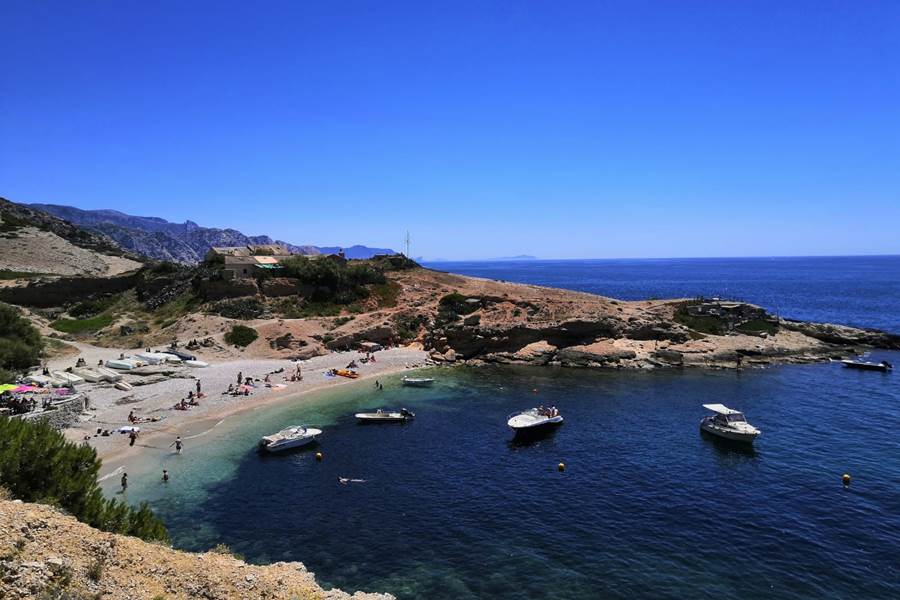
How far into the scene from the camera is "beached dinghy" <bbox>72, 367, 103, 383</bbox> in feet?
171

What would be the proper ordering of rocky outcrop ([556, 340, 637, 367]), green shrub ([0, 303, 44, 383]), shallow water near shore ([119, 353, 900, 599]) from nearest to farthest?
shallow water near shore ([119, 353, 900, 599]) → green shrub ([0, 303, 44, 383]) → rocky outcrop ([556, 340, 637, 367])

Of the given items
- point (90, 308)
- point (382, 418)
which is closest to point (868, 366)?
point (382, 418)

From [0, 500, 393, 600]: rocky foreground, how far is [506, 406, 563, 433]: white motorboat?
89.0 feet

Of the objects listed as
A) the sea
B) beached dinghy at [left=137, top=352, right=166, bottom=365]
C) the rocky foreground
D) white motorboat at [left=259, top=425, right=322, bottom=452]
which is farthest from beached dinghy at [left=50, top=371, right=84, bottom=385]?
the rocky foreground

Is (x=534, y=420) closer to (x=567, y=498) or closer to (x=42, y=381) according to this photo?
(x=567, y=498)

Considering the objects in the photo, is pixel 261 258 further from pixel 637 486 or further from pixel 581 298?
pixel 637 486

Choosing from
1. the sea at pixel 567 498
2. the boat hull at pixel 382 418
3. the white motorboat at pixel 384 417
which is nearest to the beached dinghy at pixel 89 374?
the sea at pixel 567 498

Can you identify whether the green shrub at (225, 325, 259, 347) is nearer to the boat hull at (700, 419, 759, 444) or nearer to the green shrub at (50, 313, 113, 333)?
the green shrub at (50, 313, 113, 333)

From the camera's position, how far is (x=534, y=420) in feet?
139

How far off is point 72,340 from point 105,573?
233 ft

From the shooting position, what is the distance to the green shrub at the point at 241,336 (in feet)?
225

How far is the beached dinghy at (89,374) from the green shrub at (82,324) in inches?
987

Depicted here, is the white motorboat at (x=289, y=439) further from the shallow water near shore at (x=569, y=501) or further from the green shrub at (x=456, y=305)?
the green shrub at (x=456, y=305)

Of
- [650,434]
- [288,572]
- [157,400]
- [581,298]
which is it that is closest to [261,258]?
[157,400]
